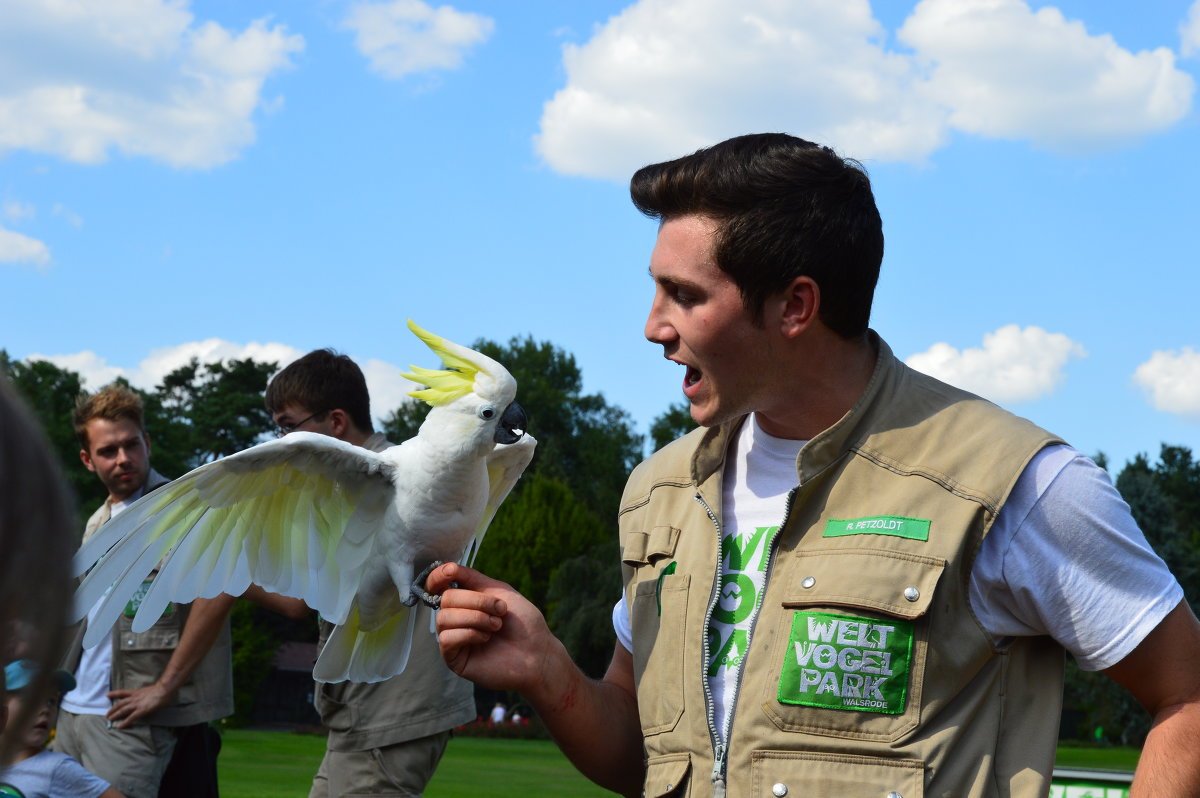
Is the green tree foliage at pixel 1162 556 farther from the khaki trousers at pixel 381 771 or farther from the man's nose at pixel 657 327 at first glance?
the man's nose at pixel 657 327

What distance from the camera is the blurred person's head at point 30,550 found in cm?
73

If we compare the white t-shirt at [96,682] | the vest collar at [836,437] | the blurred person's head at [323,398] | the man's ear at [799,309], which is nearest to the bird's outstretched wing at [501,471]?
the vest collar at [836,437]

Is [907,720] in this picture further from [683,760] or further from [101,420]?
[101,420]

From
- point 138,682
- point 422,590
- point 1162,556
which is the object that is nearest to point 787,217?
point 422,590

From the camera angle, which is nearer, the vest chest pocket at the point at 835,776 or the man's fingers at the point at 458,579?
the vest chest pocket at the point at 835,776

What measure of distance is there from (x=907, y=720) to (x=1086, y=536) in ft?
1.36

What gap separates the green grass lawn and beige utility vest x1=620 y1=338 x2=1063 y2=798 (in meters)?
8.92

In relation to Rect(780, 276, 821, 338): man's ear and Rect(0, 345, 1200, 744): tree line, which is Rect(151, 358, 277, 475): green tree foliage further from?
Rect(780, 276, 821, 338): man's ear

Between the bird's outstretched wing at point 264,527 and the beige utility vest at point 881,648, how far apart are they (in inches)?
45.4

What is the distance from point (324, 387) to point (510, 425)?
161 cm

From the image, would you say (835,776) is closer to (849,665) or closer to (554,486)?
(849,665)

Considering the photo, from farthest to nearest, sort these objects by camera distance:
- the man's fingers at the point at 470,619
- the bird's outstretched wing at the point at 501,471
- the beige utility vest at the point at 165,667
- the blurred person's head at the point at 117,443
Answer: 1. the blurred person's head at the point at 117,443
2. the beige utility vest at the point at 165,667
3. the bird's outstretched wing at the point at 501,471
4. the man's fingers at the point at 470,619

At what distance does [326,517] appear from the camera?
2.88m

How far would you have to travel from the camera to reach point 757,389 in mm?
2010
